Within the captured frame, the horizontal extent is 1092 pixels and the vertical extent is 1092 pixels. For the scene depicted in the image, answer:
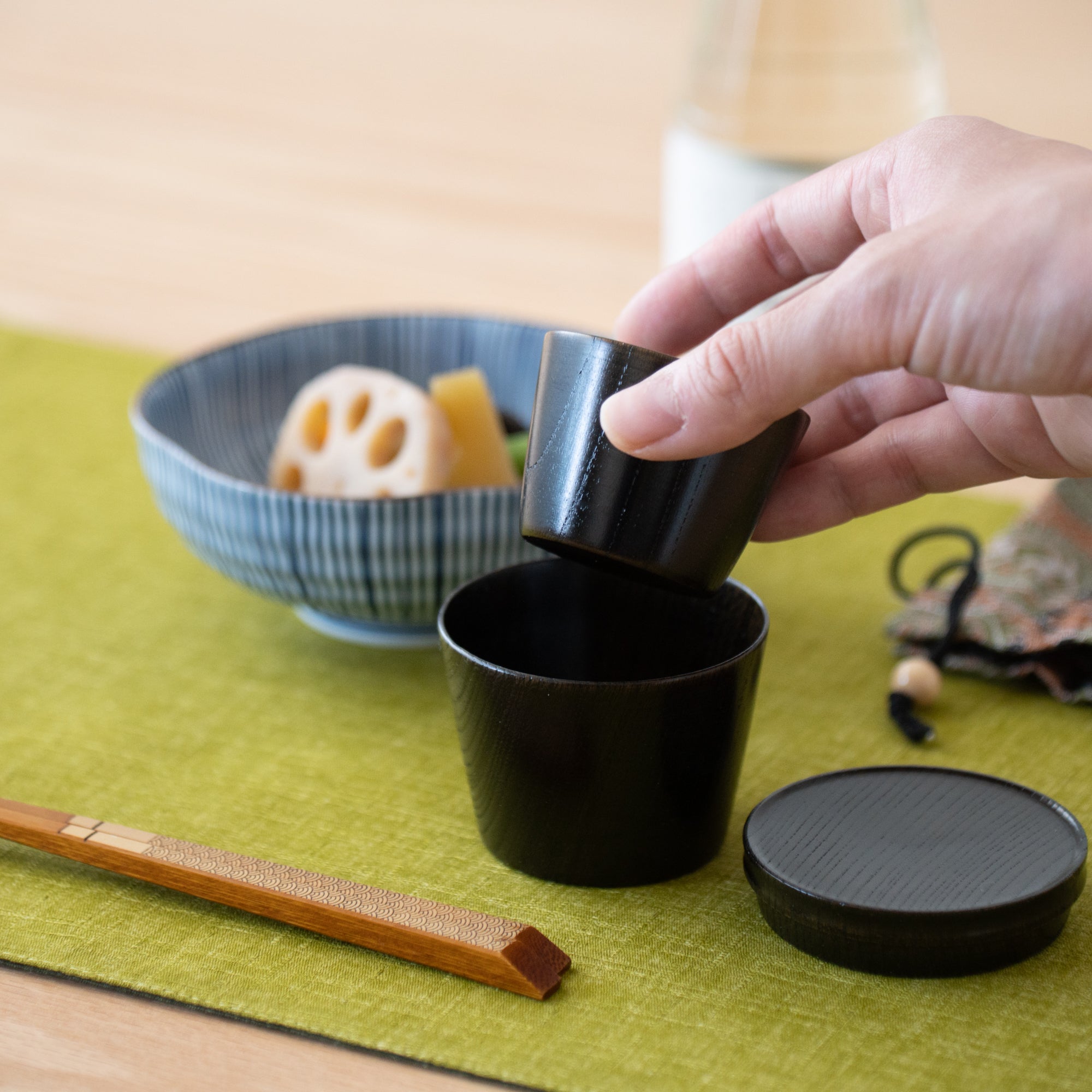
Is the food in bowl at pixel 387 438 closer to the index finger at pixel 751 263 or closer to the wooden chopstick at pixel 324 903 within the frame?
the index finger at pixel 751 263

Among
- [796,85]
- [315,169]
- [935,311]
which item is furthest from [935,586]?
[315,169]

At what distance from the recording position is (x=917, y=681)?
0.68 m

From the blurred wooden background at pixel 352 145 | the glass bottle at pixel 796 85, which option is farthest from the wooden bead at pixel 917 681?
the blurred wooden background at pixel 352 145

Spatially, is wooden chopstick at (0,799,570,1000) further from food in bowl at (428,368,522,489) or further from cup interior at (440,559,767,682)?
food in bowl at (428,368,522,489)

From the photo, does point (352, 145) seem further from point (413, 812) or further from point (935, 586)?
point (413, 812)

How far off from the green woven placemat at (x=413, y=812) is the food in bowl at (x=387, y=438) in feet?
A: 0.30

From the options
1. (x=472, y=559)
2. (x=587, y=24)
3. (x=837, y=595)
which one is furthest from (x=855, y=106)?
(x=587, y=24)

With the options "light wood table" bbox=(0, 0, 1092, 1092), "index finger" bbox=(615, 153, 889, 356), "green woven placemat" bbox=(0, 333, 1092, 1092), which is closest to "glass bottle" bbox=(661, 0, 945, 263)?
"light wood table" bbox=(0, 0, 1092, 1092)

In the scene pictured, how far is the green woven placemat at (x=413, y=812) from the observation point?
47 cm

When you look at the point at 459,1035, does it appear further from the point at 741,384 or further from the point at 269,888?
the point at 741,384

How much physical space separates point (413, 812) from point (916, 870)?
215 mm

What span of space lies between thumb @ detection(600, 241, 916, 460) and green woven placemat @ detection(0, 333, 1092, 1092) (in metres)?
0.19

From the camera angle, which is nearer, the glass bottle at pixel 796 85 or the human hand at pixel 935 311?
the human hand at pixel 935 311

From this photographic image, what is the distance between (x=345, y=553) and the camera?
676 mm
